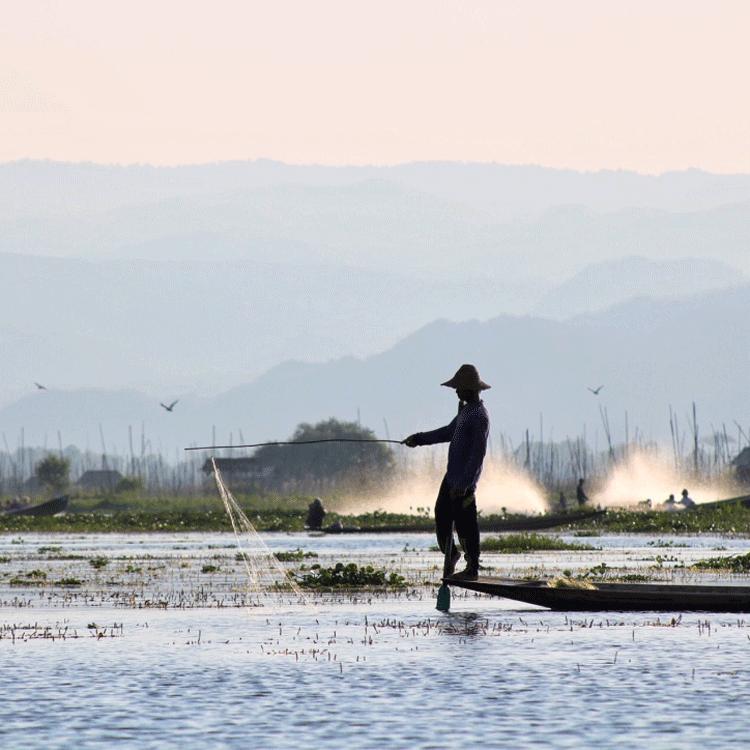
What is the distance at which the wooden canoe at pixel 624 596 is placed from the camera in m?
20.0

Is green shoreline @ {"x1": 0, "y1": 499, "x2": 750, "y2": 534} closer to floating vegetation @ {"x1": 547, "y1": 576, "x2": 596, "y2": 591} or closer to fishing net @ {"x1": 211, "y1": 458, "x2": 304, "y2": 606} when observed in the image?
fishing net @ {"x1": 211, "y1": 458, "x2": 304, "y2": 606}

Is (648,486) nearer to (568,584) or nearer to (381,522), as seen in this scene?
(381,522)

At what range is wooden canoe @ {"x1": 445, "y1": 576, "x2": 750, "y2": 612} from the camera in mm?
19984

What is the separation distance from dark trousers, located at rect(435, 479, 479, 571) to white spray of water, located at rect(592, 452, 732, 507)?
7204cm

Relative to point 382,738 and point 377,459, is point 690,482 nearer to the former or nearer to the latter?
point 377,459

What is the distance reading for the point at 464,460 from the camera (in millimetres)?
20312

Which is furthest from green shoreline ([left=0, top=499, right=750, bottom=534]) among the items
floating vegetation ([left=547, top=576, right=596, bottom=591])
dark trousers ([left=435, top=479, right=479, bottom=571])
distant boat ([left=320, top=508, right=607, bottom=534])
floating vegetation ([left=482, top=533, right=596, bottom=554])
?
dark trousers ([left=435, top=479, right=479, bottom=571])

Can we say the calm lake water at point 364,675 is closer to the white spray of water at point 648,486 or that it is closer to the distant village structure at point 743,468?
the white spray of water at point 648,486

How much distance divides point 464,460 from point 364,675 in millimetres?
5237

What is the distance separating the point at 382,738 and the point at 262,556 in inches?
1099

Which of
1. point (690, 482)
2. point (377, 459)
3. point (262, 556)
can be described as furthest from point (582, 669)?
point (377, 459)

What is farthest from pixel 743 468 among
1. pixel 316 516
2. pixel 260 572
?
pixel 260 572

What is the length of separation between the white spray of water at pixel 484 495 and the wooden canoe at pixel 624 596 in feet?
194

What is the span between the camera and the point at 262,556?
131 feet
